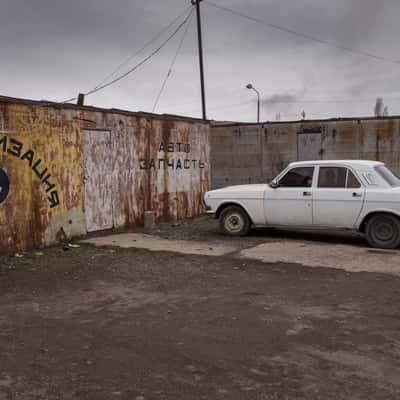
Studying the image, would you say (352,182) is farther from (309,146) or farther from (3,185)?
(309,146)

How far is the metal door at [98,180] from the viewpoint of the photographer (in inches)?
409

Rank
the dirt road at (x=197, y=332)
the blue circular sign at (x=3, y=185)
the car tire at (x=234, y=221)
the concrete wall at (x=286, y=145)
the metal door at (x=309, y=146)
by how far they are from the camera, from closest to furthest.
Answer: the dirt road at (x=197, y=332), the blue circular sign at (x=3, y=185), the car tire at (x=234, y=221), the concrete wall at (x=286, y=145), the metal door at (x=309, y=146)

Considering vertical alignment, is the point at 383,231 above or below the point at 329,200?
below

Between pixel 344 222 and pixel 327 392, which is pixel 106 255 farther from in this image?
pixel 327 392

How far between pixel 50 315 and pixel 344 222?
5.83 m

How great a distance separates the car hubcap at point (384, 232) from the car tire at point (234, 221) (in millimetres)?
2596

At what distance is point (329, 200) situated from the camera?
9.45 meters

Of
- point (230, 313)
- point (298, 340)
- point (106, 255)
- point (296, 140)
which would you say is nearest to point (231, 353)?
point (298, 340)

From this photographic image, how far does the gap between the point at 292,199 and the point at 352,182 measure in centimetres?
117

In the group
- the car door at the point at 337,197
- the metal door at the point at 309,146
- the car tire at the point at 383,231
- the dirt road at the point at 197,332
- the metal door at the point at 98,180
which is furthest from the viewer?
the metal door at the point at 309,146

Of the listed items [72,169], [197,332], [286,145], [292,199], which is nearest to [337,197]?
[292,199]

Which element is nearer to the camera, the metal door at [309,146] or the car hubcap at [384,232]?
the car hubcap at [384,232]

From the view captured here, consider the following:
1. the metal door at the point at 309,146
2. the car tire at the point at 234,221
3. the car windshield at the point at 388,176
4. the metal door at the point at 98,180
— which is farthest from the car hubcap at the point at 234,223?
the metal door at the point at 309,146

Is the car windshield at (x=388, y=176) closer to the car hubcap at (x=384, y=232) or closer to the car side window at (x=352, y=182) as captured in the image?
the car side window at (x=352, y=182)
